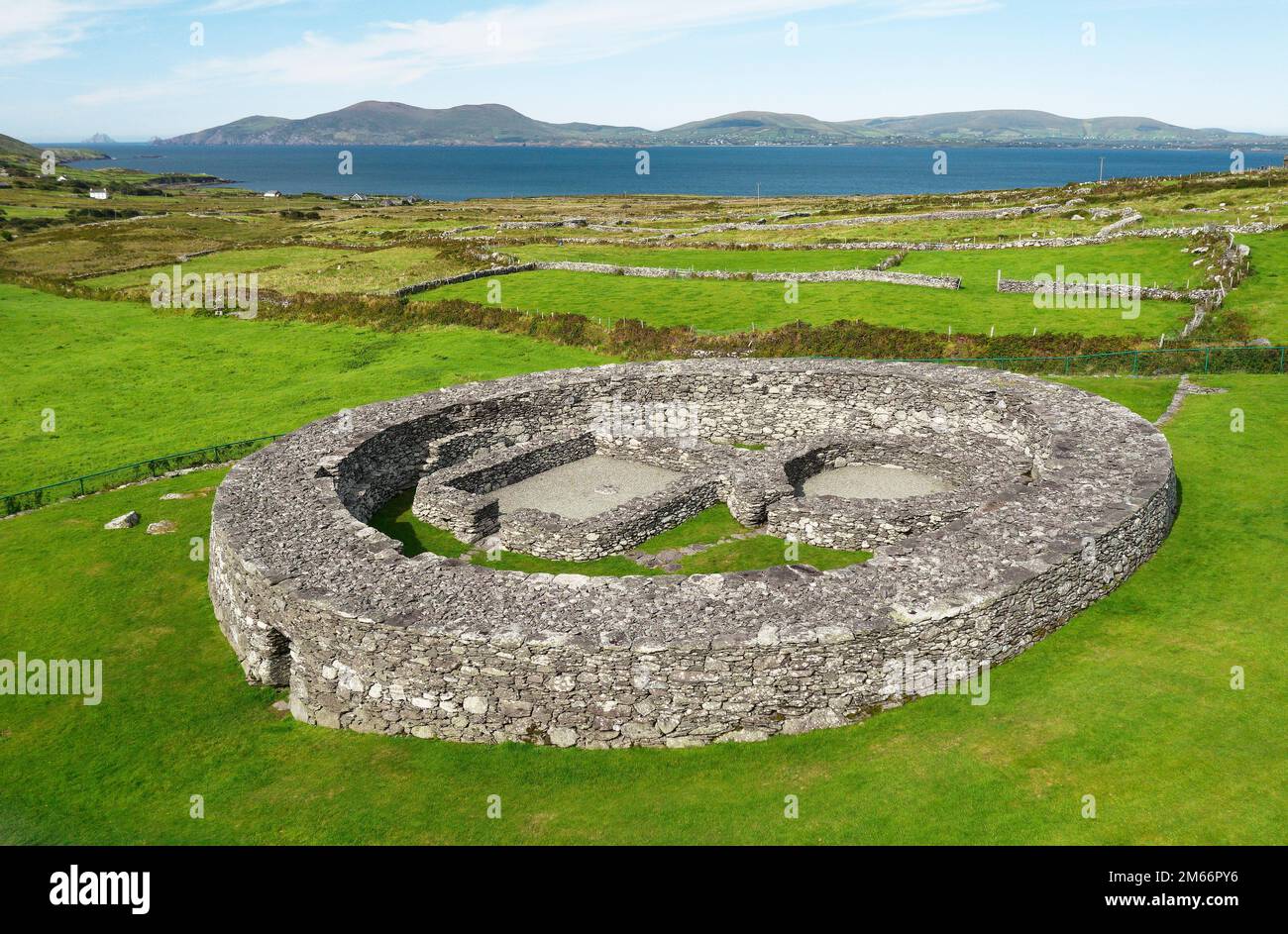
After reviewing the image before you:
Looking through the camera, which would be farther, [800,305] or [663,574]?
[800,305]

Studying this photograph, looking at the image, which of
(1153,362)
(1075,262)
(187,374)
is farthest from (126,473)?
(1075,262)

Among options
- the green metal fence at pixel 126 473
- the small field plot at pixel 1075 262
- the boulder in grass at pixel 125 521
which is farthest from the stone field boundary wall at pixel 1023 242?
the boulder in grass at pixel 125 521

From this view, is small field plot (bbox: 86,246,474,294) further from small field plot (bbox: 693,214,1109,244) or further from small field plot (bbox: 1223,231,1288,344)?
small field plot (bbox: 1223,231,1288,344)

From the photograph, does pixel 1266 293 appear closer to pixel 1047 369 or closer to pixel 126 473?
pixel 1047 369

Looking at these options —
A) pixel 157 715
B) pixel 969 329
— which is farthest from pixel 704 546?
pixel 969 329

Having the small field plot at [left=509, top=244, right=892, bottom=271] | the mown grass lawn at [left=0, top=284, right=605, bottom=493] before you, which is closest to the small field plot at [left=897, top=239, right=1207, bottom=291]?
the small field plot at [left=509, top=244, right=892, bottom=271]

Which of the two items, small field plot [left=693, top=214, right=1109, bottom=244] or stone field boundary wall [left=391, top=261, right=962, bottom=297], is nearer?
stone field boundary wall [left=391, top=261, right=962, bottom=297]

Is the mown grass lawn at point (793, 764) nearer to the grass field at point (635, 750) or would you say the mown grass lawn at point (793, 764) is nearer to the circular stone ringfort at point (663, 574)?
the grass field at point (635, 750)
